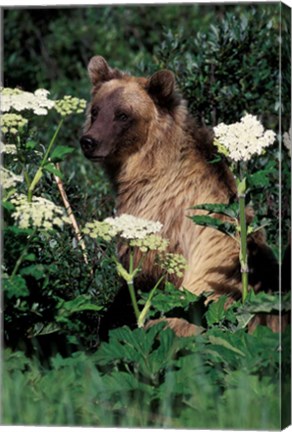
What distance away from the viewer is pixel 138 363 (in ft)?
23.1

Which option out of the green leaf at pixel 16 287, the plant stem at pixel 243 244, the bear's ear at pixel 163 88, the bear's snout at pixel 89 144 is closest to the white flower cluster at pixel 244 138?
the plant stem at pixel 243 244

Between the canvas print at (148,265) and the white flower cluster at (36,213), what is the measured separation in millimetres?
12

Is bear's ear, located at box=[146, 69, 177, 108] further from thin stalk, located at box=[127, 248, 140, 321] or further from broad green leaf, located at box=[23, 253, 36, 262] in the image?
broad green leaf, located at box=[23, 253, 36, 262]

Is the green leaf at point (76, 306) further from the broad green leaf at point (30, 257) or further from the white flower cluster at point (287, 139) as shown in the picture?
the white flower cluster at point (287, 139)

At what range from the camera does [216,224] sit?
7.38 meters

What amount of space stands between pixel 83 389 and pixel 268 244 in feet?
4.71

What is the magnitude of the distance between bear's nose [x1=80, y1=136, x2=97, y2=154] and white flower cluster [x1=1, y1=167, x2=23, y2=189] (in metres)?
0.70

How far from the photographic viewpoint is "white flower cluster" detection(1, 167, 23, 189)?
294 inches

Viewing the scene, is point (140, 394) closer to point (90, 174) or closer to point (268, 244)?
point (268, 244)

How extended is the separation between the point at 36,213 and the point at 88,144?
96cm

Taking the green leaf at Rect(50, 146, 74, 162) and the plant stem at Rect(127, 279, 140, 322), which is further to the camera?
the green leaf at Rect(50, 146, 74, 162)

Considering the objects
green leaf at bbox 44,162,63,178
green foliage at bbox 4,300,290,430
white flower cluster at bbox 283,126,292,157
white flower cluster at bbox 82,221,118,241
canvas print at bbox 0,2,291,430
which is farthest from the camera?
green leaf at bbox 44,162,63,178

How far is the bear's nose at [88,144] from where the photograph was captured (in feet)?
26.6

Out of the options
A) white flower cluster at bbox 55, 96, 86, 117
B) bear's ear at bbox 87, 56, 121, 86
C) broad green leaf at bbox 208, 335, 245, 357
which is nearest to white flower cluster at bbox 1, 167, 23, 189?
white flower cluster at bbox 55, 96, 86, 117
